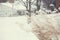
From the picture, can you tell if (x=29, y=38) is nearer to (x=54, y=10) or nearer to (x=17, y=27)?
(x=17, y=27)

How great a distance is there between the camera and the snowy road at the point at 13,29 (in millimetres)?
1480

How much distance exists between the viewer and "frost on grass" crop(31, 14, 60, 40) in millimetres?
1241

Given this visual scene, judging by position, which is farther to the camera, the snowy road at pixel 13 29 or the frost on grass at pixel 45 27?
the snowy road at pixel 13 29

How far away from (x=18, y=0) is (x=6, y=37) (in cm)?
34

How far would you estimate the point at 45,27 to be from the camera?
1.29 metres

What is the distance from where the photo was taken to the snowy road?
1.48m

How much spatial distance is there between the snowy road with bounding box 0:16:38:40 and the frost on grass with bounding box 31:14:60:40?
0.42 ft

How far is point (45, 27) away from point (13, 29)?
337 millimetres

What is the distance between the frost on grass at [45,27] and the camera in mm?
1241

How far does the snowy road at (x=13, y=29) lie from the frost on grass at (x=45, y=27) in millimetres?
Result: 129

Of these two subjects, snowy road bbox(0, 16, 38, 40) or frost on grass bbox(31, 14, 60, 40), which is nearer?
frost on grass bbox(31, 14, 60, 40)

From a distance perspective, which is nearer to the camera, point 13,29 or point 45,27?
point 45,27

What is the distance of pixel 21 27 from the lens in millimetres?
1485

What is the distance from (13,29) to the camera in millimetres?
1497
